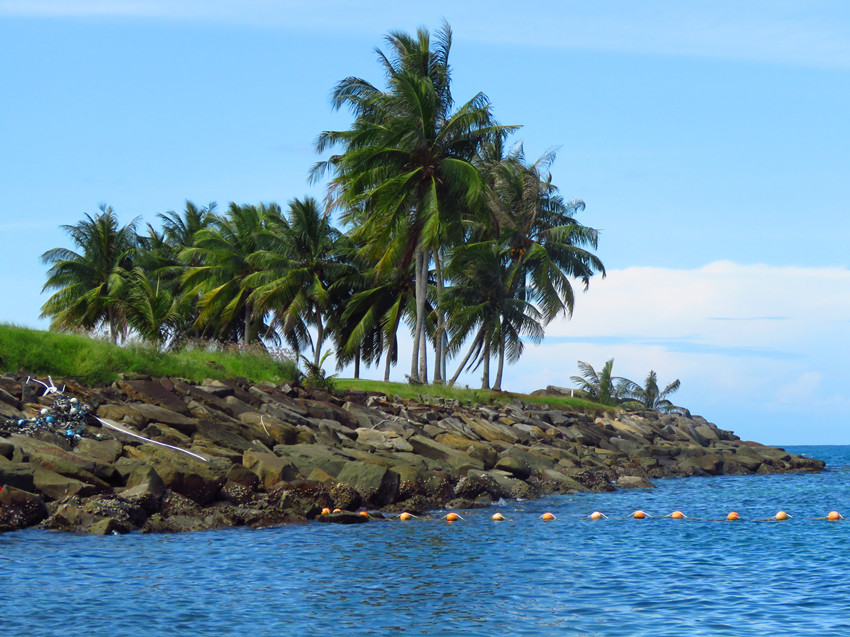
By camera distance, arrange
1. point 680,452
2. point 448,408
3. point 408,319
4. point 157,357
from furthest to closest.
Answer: point 408,319, point 680,452, point 448,408, point 157,357

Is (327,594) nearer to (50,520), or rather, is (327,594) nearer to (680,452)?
(50,520)

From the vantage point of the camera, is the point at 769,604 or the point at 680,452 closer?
the point at 769,604

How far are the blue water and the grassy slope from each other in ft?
35.4

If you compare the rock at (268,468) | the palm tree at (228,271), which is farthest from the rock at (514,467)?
the palm tree at (228,271)

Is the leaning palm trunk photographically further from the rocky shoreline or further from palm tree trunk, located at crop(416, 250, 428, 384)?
the rocky shoreline

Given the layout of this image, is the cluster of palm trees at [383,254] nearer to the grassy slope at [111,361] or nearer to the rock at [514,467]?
the grassy slope at [111,361]

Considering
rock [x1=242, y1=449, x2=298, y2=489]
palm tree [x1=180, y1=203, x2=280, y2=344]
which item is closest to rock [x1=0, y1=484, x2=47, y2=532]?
rock [x1=242, y1=449, x2=298, y2=489]

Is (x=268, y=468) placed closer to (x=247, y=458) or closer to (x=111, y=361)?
(x=247, y=458)

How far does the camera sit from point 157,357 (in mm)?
24641

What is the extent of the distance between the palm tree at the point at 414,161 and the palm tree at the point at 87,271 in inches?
835

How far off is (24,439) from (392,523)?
648cm

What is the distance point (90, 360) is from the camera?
22.0 metres

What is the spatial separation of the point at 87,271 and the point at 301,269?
53.4 ft

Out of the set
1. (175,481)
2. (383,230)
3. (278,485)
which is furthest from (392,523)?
(383,230)
